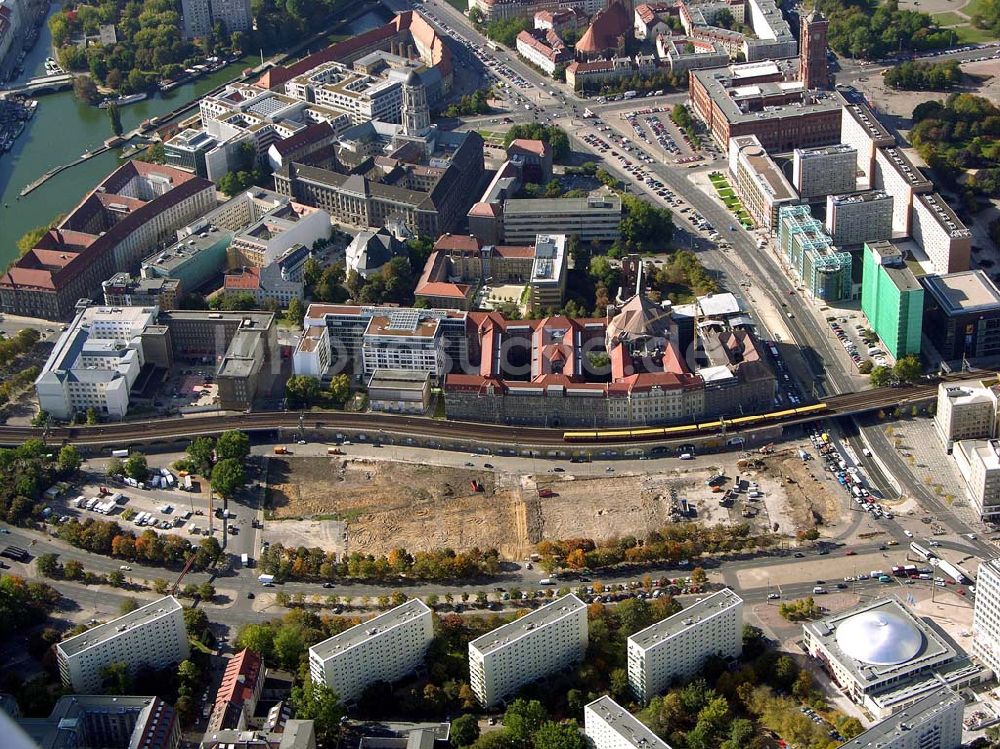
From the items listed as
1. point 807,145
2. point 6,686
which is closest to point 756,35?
point 807,145

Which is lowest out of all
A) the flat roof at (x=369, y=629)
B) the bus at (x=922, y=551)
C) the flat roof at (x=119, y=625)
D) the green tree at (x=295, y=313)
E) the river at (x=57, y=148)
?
the bus at (x=922, y=551)

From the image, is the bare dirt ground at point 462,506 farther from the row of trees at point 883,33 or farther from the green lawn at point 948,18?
the green lawn at point 948,18

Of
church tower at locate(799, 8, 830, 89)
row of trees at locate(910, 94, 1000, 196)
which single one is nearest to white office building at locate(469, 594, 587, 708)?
row of trees at locate(910, 94, 1000, 196)

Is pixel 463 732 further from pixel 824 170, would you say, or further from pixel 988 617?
pixel 824 170

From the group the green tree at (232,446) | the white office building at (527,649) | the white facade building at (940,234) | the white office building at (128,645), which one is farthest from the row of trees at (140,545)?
the white facade building at (940,234)

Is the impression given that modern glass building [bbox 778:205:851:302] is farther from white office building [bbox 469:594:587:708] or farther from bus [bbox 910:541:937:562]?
white office building [bbox 469:594:587:708]

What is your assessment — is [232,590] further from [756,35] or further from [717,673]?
[756,35]

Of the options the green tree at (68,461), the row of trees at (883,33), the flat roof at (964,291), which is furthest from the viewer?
the row of trees at (883,33)
